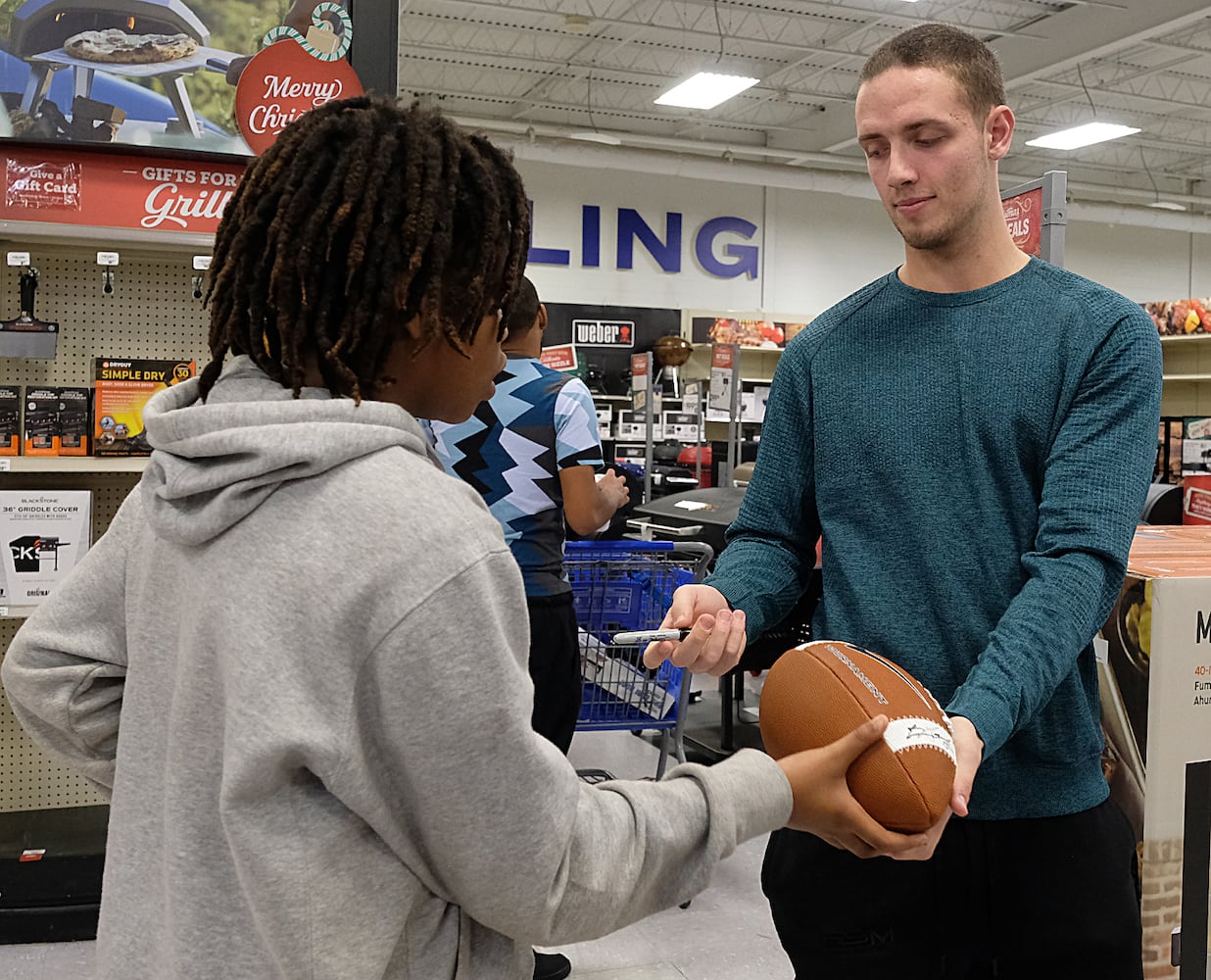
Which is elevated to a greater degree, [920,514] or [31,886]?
[920,514]

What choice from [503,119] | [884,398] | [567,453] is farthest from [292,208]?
[503,119]

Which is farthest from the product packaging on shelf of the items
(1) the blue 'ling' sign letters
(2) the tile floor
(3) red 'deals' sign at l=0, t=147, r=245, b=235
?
(1) the blue 'ling' sign letters

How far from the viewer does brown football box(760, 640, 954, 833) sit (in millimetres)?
1278

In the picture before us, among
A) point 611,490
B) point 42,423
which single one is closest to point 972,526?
point 611,490

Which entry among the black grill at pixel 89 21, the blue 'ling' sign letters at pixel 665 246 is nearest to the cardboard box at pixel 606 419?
the blue 'ling' sign letters at pixel 665 246

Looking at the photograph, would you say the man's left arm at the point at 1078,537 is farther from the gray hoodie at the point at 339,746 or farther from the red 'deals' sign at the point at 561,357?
the red 'deals' sign at the point at 561,357

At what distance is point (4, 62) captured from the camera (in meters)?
3.24

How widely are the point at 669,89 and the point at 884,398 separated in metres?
11.1

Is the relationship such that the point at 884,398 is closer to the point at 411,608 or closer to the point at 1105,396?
the point at 1105,396

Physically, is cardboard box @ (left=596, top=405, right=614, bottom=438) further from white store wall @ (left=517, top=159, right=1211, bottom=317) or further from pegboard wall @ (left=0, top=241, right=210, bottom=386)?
pegboard wall @ (left=0, top=241, right=210, bottom=386)

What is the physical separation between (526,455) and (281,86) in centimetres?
140

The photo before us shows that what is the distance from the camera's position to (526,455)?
3016 mm

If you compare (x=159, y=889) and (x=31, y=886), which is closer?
(x=159, y=889)

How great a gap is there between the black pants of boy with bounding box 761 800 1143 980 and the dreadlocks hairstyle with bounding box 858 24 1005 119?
99 centimetres
